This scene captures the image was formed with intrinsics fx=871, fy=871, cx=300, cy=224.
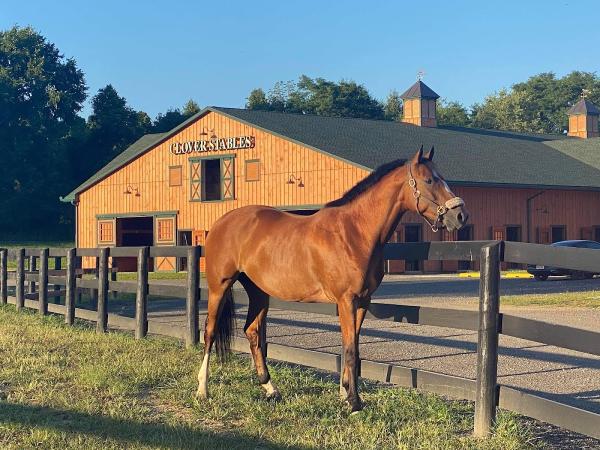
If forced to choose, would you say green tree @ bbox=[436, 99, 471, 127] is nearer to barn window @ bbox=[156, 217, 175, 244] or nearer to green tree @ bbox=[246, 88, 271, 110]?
green tree @ bbox=[246, 88, 271, 110]

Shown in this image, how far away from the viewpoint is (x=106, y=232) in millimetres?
45406

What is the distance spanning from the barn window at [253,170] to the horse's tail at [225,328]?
30.4 m

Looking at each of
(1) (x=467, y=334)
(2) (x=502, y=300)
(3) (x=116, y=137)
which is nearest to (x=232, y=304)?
(1) (x=467, y=334)

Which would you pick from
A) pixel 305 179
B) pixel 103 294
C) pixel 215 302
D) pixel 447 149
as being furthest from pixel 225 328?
pixel 447 149

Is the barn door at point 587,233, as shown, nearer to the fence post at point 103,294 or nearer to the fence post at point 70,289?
the fence post at point 70,289

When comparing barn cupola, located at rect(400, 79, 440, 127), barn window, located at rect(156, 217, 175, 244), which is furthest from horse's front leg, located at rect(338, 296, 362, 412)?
barn cupola, located at rect(400, 79, 440, 127)

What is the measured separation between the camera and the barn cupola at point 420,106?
174 ft

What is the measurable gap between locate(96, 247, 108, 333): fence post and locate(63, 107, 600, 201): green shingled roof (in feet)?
72.4

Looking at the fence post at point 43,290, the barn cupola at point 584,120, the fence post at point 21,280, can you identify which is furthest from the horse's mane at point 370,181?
the barn cupola at point 584,120

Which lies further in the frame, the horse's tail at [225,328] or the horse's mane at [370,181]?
the horse's tail at [225,328]

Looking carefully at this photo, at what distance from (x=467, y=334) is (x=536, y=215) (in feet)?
94.4

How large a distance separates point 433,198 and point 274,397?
237 centimetres

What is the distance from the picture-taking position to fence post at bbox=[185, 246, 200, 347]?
439 inches

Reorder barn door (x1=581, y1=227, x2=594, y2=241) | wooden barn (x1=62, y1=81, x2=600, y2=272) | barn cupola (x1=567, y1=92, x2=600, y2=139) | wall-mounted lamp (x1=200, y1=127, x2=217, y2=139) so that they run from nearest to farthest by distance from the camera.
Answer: wooden barn (x1=62, y1=81, x2=600, y2=272)
wall-mounted lamp (x1=200, y1=127, x2=217, y2=139)
barn door (x1=581, y1=227, x2=594, y2=241)
barn cupola (x1=567, y1=92, x2=600, y2=139)
